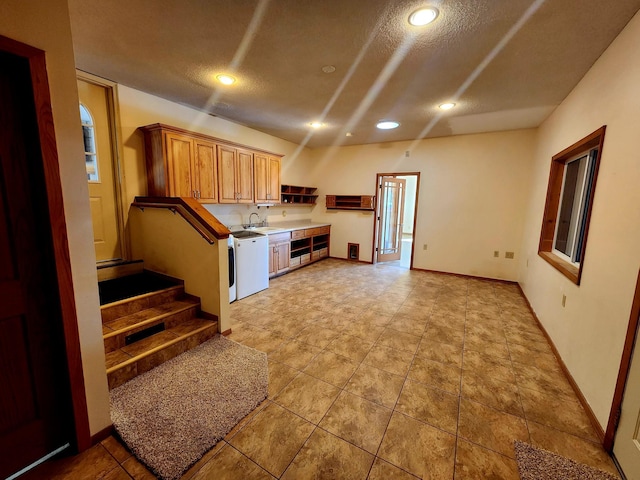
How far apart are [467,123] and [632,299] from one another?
3502 mm

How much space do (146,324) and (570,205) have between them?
15.2 feet

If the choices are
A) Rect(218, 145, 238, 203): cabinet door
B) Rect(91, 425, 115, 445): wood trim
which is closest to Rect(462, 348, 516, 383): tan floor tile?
Rect(91, 425, 115, 445): wood trim

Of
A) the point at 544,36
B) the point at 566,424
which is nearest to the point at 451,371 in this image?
the point at 566,424

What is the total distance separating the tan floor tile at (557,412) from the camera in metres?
1.68

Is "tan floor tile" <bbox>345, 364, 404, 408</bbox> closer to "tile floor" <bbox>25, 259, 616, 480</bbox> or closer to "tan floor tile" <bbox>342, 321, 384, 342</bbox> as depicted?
"tile floor" <bbox>25, 259, 616, 480</bbox>

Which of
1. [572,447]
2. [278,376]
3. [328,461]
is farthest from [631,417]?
[278,376]

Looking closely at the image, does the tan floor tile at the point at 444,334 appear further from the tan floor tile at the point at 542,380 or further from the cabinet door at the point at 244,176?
the cabinet door at the point at 244,176

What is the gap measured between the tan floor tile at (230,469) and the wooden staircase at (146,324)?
106 cm

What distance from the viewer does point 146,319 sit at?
93.3 inches

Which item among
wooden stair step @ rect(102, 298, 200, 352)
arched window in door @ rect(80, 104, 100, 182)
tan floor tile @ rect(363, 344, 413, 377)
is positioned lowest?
tan floor tile @ rect(363, 344, 413, 377)

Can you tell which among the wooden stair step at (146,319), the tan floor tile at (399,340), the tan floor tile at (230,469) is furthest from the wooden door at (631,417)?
the wooden stair step at (146,319)

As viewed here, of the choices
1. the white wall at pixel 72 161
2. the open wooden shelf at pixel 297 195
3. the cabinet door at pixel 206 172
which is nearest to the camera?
the white wall at pixel 72 161

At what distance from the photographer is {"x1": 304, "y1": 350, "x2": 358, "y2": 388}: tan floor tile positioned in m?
2.10

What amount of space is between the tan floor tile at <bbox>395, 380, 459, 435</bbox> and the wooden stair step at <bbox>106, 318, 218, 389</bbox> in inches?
74.0
